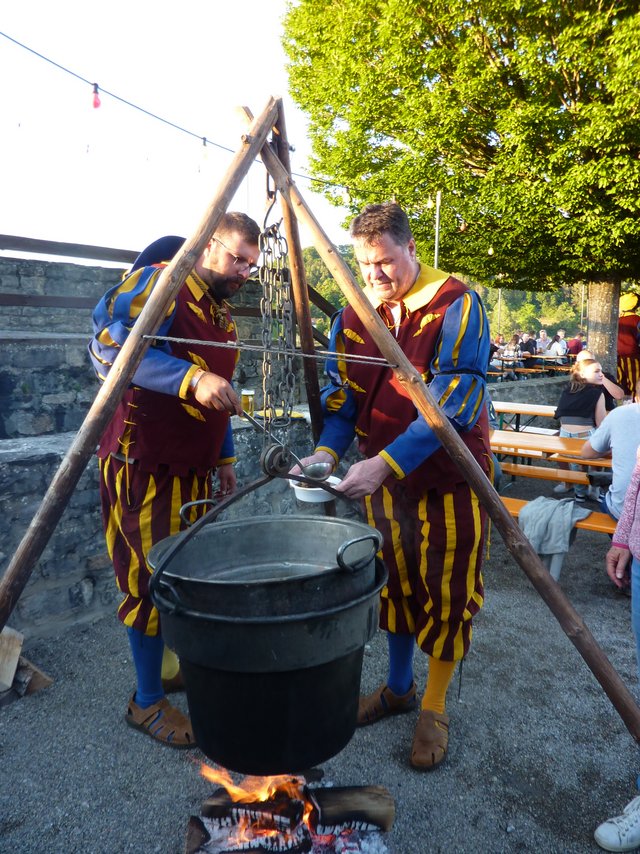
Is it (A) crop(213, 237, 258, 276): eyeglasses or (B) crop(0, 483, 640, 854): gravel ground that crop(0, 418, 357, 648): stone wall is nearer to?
(B) crop(0, 483, 640, 854): gravel ground

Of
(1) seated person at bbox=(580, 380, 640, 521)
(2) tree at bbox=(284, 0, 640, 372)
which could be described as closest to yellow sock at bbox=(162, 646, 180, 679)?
(1) seated person at bbox=(580, 380, 640, 521)

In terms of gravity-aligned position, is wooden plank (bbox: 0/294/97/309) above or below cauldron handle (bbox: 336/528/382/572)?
above

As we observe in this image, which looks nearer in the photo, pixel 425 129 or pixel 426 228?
pixel 425 129

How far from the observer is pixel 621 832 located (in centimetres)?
192

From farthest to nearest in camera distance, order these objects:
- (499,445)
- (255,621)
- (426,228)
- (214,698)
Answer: (426,228) < (499,445) < (214,698) < (255,621)

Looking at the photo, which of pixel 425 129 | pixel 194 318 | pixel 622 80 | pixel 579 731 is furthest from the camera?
pixel 425 129

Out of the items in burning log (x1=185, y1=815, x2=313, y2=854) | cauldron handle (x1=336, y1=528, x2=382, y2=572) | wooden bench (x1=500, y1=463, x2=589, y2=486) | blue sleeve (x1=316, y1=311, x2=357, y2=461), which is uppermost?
blue sleeve (x1=316, y1=311, x2=357, y2=461)

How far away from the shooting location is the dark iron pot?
4.59ft

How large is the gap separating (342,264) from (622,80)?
9008 mm

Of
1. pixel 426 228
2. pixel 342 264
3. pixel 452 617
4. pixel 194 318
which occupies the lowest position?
pixel 452 617

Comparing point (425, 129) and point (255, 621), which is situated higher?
point (425, 129)

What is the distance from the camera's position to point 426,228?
1266 cm

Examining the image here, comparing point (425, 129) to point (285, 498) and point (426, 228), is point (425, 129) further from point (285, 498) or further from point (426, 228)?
point (285, 498)

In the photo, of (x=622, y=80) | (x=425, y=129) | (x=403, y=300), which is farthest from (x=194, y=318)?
(x=425, y=129)
